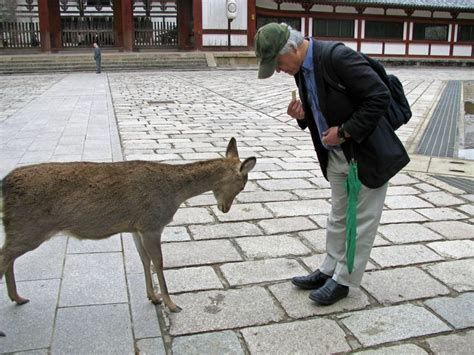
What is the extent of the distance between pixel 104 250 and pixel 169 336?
1428mm

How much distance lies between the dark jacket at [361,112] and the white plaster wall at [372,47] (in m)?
32.1

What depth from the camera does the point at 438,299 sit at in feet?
11.5

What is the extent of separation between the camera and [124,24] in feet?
94.2

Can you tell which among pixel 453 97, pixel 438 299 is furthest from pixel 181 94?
pixel 438 299

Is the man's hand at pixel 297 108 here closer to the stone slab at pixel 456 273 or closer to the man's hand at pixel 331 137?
the man's hand at pixel 331 137

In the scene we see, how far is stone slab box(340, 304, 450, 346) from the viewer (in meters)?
3.04

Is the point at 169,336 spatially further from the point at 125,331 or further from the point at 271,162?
the point at 271,162

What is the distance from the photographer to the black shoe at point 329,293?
338 cm

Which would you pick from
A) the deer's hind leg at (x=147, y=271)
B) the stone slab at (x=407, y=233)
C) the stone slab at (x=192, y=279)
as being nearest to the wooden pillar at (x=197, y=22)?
the stone slab at (x=407, y=233)

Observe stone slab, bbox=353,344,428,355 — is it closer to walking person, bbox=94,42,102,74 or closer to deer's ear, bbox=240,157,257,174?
deer's ear, bbox=240,157,257,174

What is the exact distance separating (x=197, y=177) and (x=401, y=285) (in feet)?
5.53

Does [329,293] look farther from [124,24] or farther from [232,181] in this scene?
[124,24]

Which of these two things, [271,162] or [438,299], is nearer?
[438,299]

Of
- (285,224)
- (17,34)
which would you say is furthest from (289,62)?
(17,34)
